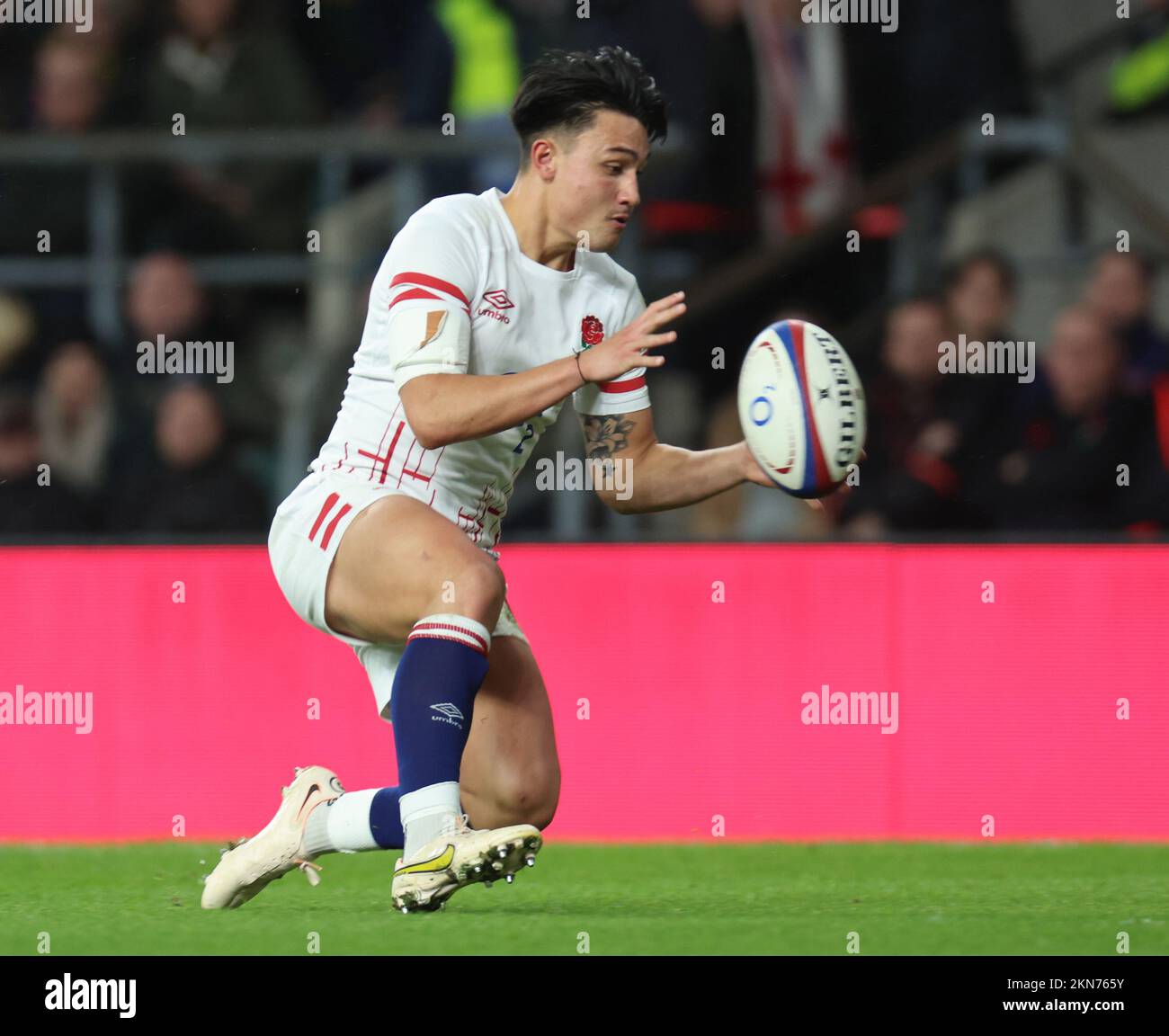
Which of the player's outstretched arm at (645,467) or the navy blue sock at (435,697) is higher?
the player's outstretched arm at (645,467)

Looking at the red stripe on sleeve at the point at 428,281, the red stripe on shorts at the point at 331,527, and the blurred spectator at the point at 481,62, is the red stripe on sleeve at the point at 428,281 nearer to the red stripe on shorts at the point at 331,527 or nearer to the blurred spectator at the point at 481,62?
the red stripe on shorts at the point at 331,527

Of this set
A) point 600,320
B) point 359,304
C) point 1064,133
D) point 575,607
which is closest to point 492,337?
point 600,320

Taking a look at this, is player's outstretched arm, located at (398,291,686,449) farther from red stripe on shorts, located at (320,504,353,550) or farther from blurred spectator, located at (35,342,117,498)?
blurred spectator, located at (35,342,117,498)

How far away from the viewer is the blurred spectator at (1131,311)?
738 cm

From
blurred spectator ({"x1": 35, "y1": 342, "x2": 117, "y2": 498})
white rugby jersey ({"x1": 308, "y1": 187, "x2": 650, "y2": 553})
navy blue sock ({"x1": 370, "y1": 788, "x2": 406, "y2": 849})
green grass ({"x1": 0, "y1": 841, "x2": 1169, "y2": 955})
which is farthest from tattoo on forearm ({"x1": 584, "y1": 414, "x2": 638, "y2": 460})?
blurred spectator ({"x1": 35, "y1": 342, "x2": 117, "y2": 498})

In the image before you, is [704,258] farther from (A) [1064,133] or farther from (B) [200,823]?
(B) [200,823]

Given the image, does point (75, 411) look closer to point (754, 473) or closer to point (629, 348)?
point (754, 473)

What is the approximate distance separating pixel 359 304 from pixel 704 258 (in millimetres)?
1342

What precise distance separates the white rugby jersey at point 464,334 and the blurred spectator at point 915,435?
7.66ft

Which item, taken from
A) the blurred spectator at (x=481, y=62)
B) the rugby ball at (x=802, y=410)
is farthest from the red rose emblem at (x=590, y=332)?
the blurred spectator at (x=481, y=62)

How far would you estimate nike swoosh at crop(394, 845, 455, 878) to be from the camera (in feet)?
14.2

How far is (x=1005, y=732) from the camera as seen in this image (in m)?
6.77

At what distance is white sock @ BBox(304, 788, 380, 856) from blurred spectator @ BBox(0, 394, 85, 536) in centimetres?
281

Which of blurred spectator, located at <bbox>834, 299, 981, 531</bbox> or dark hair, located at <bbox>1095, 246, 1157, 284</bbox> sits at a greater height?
dark hair, located at <bbox>1095, 246, 1157, 284</bbox>
